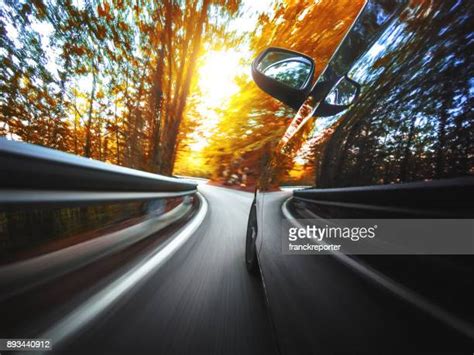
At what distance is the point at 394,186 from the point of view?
729 millimetres

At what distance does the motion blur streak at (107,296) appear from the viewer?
1.26m

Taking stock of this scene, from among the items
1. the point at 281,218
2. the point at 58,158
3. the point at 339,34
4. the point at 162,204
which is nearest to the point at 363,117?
the point at 281,218

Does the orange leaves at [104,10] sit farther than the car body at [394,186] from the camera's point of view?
Yes

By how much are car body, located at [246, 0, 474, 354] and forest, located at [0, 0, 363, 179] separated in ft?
5.41

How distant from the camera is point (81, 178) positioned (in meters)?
1.59

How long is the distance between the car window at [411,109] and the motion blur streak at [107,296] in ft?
4.36

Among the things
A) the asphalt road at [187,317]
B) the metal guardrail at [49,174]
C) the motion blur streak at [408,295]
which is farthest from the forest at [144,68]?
the motion blur streak at [408,295]

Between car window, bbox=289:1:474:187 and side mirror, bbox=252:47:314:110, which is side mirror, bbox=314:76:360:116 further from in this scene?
side mirror, bbox=252:47:314:110

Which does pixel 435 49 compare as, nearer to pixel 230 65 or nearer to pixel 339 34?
pixel 339 34

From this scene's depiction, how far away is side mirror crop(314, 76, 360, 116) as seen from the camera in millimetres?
1218

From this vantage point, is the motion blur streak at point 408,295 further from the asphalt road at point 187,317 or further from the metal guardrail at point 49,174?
the metal guardrail at point 49,174

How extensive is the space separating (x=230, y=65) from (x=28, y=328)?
Answer: 664 cm

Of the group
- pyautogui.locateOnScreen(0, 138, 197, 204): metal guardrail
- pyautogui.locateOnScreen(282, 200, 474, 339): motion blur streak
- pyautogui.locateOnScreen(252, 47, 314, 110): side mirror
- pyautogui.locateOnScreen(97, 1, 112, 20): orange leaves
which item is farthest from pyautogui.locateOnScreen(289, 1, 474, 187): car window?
pyautogui.locateOnScreen(97, 1, 112, 20): orange leaves

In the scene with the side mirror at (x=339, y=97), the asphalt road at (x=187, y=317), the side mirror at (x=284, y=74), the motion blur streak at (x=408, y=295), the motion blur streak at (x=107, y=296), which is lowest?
the asphalt road at (x=187, y=317)
